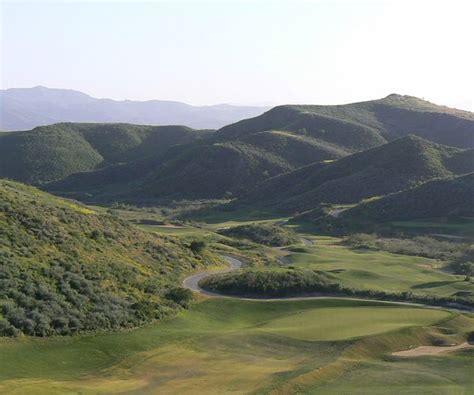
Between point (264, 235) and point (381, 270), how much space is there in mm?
27346

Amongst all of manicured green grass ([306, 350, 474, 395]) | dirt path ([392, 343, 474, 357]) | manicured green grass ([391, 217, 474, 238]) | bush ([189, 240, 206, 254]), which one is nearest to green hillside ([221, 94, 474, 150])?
manicured green grass ([391, 217, 474, 238])

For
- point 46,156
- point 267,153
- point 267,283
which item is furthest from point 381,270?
point 46,156

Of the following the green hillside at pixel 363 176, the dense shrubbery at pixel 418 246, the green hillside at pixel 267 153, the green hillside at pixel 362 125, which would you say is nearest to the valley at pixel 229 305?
the dense shrubbery at pixel 418 246

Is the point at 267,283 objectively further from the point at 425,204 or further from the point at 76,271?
the point at 425,204

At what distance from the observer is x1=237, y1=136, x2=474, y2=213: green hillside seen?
11688 cm

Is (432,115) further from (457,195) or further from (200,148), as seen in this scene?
(457,195)

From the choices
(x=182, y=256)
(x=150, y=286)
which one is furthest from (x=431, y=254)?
(x=150, y=286)

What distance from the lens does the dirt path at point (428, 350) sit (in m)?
26.6

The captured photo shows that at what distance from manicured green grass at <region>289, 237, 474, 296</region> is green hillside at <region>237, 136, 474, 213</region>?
51.0 metres

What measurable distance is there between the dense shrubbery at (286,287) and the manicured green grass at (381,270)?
2118 millimetres

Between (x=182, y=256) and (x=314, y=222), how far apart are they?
50.4 meters

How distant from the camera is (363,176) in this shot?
12225cm

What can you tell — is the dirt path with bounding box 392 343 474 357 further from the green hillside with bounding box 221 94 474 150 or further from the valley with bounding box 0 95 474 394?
the green hillside with bounding box 221 94 474 150

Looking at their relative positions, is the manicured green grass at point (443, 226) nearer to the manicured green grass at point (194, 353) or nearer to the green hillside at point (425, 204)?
the green hillside at point (425, 204)
